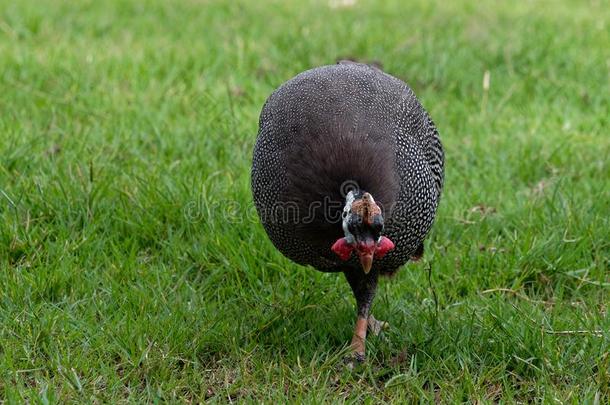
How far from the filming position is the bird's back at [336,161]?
2906mm

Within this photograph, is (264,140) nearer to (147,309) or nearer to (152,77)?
(147,309)

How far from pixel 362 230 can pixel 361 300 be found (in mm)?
789

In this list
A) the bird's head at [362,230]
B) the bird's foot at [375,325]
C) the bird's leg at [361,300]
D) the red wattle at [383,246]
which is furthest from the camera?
the bird's foot at [375,325]

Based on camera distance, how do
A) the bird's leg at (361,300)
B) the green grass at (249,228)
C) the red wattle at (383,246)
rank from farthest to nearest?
the bird's leg at (361,300)
the green grass at (249,228)
the red wattle at (383,246)

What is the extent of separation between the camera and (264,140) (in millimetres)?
3291

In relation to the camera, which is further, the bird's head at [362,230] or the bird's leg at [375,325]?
the bird's leg at [375,325]

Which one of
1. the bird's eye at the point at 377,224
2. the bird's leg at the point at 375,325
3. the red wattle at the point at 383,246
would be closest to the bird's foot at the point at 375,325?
the bird's leg at the point at 375,325

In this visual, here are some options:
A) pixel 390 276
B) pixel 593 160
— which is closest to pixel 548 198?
pixel 593 160

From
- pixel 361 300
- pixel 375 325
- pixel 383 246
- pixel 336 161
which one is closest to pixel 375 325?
pixel 375 325

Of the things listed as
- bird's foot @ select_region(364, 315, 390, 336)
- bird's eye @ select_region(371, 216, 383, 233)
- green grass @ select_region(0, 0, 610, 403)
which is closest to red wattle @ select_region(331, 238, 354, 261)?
bird's eye @ select_region(371, 216, 383, 233)

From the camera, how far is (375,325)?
356cm

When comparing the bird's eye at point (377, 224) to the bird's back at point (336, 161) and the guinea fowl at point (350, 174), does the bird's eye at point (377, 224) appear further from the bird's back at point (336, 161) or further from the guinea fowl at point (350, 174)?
the bird's back at point (336, 161)

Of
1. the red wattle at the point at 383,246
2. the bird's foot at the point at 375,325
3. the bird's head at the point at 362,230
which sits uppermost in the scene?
the bird's head at the point at 362,230

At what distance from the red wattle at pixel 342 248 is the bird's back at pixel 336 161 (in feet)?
0.29
